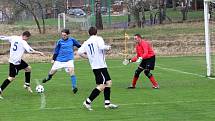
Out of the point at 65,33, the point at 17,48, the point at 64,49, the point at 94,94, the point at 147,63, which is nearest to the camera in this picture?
the point at 94,94

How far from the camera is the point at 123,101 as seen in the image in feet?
48.2

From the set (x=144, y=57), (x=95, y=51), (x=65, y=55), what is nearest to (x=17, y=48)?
(x=65, y=55)

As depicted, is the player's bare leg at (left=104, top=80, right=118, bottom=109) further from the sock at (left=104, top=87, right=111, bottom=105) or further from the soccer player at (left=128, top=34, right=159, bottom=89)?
the soccer player at (left=128, top=34, right=159, bottom=89)

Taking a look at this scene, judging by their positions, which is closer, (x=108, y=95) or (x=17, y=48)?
(x=108, y=95)

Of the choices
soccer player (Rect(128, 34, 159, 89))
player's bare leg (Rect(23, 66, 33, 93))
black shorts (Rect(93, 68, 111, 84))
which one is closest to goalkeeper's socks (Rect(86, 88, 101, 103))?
black shorts (Rect(93, 68, 111, 84))

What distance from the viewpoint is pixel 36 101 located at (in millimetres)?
14867

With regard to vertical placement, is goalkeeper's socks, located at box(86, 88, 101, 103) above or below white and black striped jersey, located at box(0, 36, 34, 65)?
below

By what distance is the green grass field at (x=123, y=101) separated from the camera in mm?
12172

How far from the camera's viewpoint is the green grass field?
479 inches

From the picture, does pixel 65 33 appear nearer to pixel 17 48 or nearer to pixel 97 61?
pixel 17 48

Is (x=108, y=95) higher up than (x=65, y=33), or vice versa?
(x=65, y=33)

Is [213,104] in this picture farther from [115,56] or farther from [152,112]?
[115,56]

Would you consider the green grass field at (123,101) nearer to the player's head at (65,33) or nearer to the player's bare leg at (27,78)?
the player's bare leg at (27,78)

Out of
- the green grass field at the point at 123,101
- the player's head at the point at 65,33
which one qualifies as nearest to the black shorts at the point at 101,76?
the green grass field at the point at 123,101
